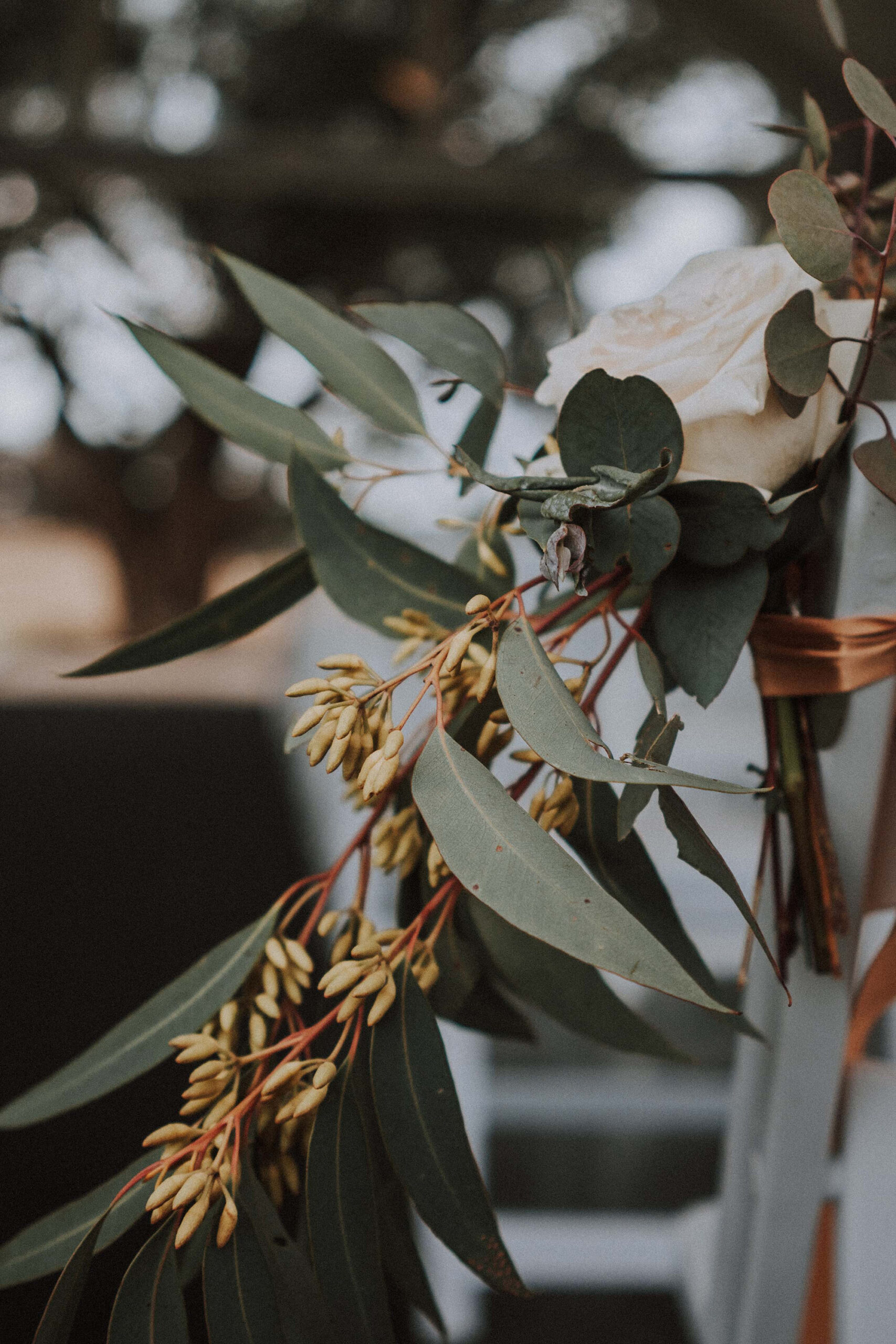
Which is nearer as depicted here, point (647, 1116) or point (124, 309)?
point (647, 1116)

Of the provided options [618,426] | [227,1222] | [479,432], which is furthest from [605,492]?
[227,1222]

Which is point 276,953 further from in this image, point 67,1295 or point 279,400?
point 279,400

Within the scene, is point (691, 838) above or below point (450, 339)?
below

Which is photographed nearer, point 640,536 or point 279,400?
point 640,536

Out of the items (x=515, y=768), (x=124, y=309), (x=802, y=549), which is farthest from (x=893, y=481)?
(x=124, y=309)

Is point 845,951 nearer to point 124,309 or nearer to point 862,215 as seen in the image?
point 862,215

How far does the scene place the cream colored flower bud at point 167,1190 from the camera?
0.85 feet

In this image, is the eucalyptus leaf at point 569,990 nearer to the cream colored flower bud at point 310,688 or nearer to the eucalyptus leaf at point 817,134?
the cream colored flower bud at point 310,688

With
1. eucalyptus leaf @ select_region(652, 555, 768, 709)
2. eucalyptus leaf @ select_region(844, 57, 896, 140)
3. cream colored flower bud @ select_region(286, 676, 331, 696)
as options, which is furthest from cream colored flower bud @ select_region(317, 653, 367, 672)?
eucalyptus leaf @ select_region(844, 57, 896, 140)

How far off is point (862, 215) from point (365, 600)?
268mm

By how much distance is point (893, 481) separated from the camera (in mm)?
299

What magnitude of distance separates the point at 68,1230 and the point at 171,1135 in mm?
86

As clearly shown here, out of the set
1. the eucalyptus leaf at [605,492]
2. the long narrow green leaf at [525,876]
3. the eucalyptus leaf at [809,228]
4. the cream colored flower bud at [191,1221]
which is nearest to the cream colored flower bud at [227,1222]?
the cream colored flower bud at [191,1221]

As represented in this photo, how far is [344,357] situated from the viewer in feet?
1.28
